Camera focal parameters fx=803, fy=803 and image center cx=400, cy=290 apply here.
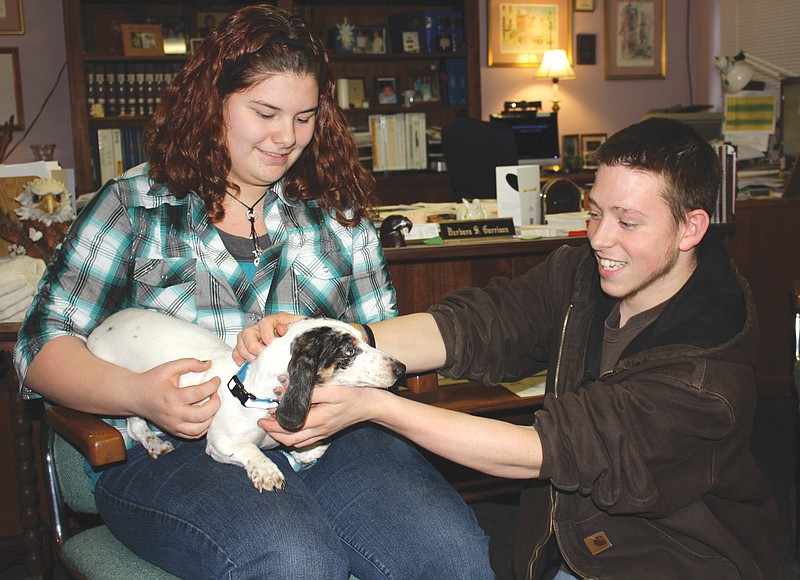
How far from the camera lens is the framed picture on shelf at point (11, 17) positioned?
17.5 ft

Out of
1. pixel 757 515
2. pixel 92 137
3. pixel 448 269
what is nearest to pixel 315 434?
pixel 757 515

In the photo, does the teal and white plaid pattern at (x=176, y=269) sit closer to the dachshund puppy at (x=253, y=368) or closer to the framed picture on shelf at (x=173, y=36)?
the dachshund puppy at (x=253, y=368)

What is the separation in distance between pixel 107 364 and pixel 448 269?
1.51 m

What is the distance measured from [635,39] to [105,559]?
653 cm

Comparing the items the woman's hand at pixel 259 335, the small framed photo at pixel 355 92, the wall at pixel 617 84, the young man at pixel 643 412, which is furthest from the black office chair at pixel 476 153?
the woman's hand at pixel 259 335

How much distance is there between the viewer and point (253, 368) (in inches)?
57.1

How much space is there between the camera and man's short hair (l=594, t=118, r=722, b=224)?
4.51ft

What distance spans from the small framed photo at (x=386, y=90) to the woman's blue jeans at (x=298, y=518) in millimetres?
4773

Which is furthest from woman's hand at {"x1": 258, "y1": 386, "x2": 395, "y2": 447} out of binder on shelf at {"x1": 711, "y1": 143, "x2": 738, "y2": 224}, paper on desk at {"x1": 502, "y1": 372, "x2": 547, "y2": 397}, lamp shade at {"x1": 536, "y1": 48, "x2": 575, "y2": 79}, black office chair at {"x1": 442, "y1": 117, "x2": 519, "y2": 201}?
lamp shade at {"x1": 536, "y1": 48, "x2": 575, "y2": 79}

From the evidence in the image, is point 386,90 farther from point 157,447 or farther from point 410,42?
point 157,447

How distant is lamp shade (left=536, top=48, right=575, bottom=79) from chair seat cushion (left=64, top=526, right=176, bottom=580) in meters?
5.51

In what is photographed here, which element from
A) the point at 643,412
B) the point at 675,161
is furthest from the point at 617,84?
the point at 643,412

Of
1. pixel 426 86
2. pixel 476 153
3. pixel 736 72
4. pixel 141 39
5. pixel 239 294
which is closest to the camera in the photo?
pixel 239 294

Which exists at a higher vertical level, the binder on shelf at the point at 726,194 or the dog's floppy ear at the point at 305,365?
the binder on shelf at the point at 726,194
